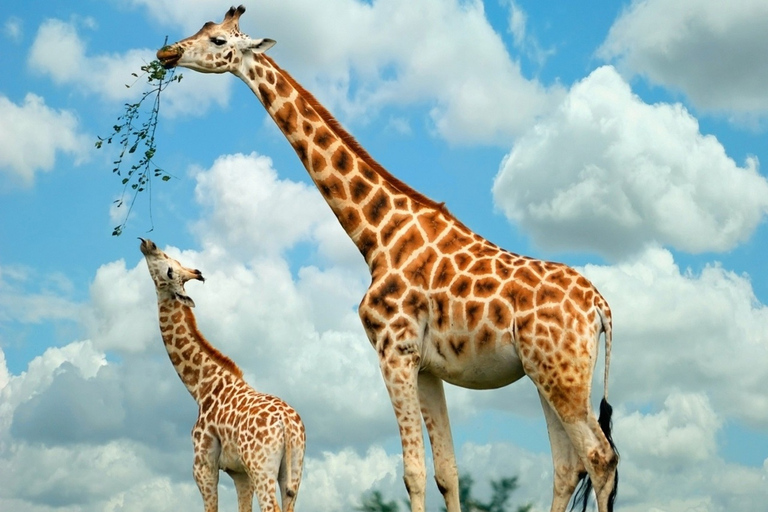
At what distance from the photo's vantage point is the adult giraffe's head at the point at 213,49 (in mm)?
9766

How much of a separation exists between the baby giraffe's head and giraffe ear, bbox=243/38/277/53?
171 inches

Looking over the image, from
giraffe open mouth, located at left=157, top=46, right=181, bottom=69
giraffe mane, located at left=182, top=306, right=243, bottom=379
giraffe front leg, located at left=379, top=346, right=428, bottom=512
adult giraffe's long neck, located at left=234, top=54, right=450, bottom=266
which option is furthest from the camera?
giraffe mane, located at left=182, top=306, right=243, bottom=379

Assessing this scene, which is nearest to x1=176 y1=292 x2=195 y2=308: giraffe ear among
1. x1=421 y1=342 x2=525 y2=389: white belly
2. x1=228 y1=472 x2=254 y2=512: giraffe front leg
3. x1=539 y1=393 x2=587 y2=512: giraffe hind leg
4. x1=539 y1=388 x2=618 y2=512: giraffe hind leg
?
x1=228 y1=472 x2=254 y2=512: giraffe front leg

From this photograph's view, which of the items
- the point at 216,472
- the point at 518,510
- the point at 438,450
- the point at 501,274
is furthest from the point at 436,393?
the point at 216,472

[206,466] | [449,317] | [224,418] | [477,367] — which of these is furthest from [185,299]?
[477,367]

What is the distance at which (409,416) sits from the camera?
844 centimetres

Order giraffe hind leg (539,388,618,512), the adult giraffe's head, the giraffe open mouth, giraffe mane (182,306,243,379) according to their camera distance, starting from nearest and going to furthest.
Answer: giraffe hind leg (539,388,618,512) → the adult giraffe's head → the giraffe open mouth → giraffe mane (182,306,243,379)

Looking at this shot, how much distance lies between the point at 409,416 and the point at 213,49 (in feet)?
13.4

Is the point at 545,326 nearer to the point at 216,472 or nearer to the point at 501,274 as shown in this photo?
the point at 501,274

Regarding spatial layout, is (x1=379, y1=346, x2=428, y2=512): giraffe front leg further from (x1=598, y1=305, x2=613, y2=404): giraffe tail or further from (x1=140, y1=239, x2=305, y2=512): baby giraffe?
(x1=140, y1=239, x2=305, y2=512): baby giraffe

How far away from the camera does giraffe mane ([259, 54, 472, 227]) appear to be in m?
9.40

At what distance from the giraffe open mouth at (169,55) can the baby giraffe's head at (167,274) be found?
Answer: 3.89m

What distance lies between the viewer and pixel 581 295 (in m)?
8.32

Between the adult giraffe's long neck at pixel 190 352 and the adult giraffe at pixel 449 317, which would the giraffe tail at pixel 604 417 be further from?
the adult giraffe's long neck at pixel 190 352
